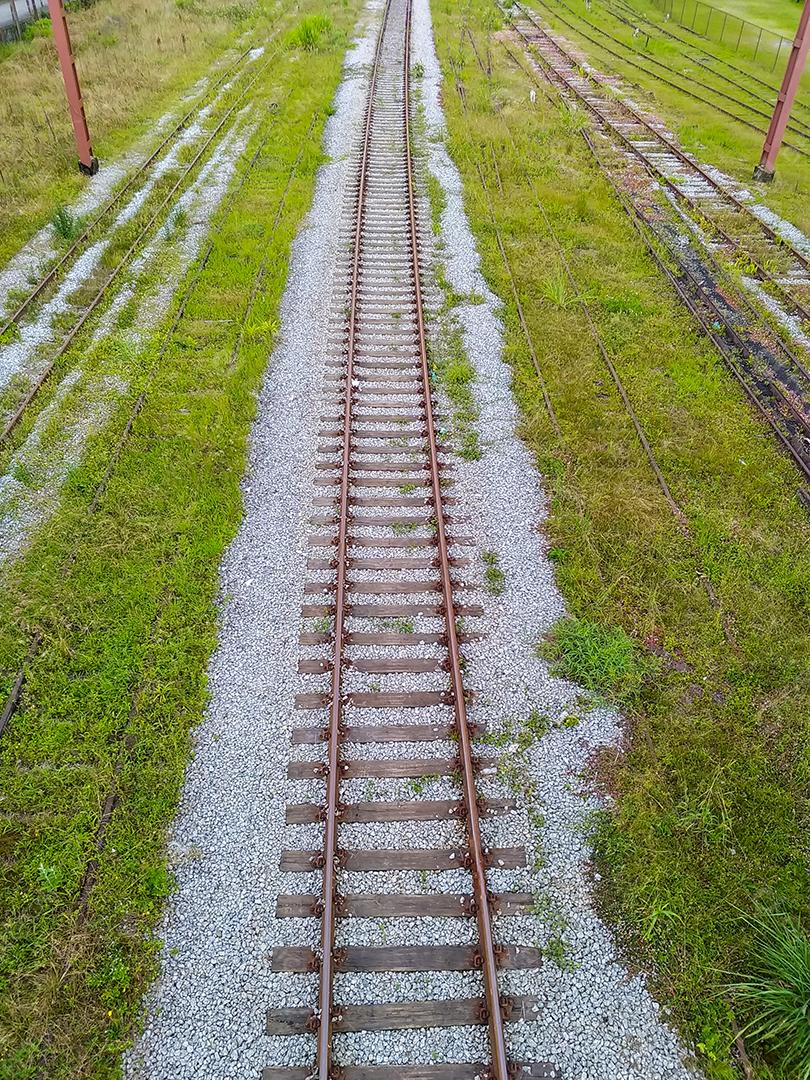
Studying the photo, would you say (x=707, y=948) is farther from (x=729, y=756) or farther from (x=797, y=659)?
(x=797, y=659)

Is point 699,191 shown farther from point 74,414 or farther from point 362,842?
point 362,842

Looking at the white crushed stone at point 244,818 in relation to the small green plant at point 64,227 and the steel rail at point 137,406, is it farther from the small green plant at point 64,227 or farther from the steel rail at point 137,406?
the small green plant at point 64,227

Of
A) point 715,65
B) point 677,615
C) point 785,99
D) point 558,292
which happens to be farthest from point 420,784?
point 715,65

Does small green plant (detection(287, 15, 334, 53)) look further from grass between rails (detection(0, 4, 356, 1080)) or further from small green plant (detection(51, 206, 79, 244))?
grass between rails (detection(0, 4, 356, 1080))


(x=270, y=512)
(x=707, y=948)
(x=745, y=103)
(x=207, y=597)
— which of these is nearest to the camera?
(x=707, y=948)

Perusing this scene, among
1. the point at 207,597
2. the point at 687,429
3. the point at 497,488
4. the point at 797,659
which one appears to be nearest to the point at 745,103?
the point at 687,429

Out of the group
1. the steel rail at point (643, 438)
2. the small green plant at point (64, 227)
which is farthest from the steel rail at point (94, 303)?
the steel rail at point (643, 438)

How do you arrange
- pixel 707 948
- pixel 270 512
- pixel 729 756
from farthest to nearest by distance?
pixel 270 512 → pixel 729 756 → pixel 707 948

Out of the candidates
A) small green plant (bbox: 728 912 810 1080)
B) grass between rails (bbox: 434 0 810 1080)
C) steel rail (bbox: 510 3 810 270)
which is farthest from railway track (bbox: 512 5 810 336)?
small green plant (bbox: 728 912 810 1080)
